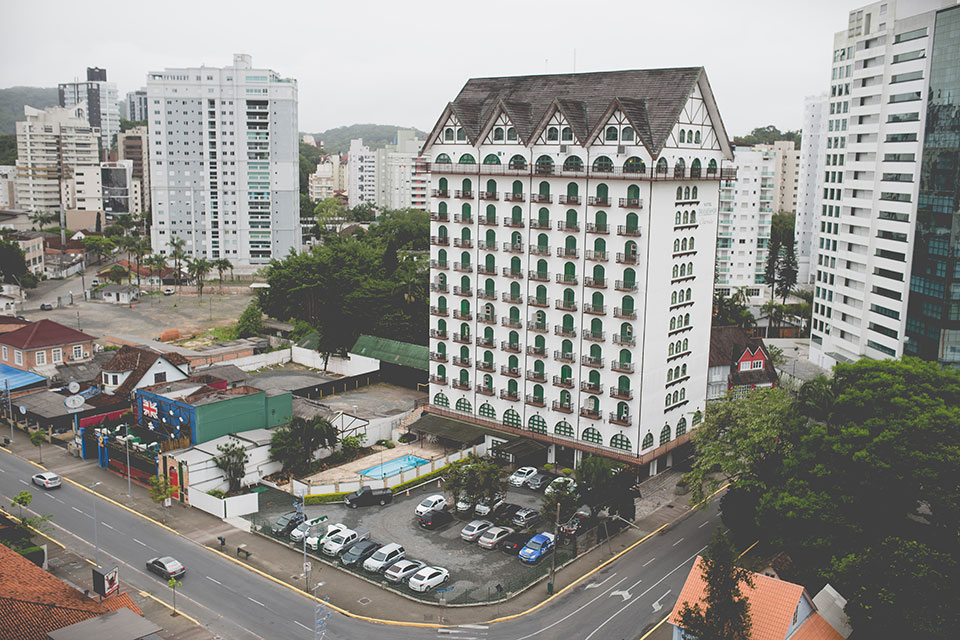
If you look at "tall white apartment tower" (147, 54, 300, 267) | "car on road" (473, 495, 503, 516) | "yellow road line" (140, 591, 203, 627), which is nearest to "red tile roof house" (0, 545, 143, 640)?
"yellow road line" (140, 591, 203, 627)

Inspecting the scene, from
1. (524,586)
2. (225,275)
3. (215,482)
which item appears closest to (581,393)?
(524,586)

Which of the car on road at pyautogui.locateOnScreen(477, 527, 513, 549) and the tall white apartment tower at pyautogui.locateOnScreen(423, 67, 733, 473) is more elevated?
the tall white apartment tower at pyautogui.locateOnScreen(423, 67, 733, 473)

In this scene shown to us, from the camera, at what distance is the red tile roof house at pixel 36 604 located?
108 ft

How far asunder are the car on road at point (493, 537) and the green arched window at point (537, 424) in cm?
1345

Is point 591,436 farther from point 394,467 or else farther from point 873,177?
point 873,177

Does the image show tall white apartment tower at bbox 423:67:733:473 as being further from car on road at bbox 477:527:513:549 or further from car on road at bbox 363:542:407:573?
car on road at bbox 363:542:407:573

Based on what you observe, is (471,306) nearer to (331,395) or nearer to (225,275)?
(331,395)

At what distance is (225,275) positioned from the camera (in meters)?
160

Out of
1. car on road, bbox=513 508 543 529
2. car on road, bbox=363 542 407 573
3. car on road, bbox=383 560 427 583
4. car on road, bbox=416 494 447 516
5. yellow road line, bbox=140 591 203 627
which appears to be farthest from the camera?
car on road, bbox=416 494 447 516

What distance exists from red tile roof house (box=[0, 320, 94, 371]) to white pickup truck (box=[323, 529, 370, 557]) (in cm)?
4783

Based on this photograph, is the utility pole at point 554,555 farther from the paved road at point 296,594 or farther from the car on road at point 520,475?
the car on road at point 520,475

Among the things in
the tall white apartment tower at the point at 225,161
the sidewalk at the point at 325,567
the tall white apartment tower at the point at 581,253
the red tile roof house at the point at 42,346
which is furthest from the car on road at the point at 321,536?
the tall white apartment tower at the point at 225,161

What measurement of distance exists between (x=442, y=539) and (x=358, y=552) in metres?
5.93

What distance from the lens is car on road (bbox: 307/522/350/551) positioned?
165ft
